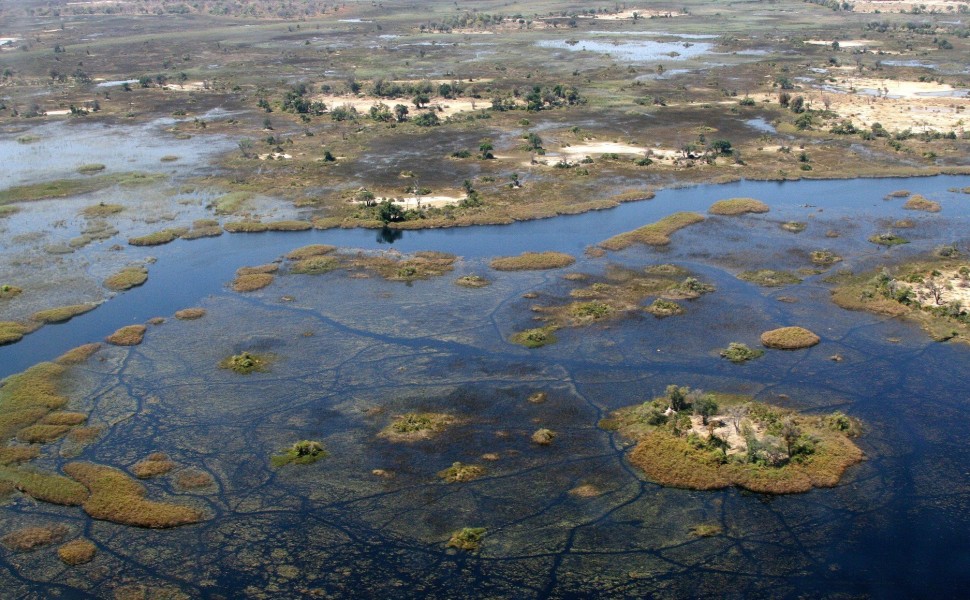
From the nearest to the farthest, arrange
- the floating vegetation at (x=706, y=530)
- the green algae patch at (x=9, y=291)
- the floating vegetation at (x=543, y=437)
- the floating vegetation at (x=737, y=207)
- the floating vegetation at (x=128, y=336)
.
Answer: the floating vegetation at (x=706, y=530) < the floating vegetation at (x=543, y=437) < the floating vegetation at (x=128, y=336) < the green algae patch at (x=9, y=291) < the floating vegetation at (x=737, y=207)

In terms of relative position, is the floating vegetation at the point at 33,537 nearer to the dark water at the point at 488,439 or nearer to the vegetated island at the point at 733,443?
the dark water at the point at 488,439

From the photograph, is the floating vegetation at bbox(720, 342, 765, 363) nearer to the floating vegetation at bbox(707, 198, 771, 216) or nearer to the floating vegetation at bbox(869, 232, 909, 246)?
the floating vegetation at bbox(869, 232, 909, 246)

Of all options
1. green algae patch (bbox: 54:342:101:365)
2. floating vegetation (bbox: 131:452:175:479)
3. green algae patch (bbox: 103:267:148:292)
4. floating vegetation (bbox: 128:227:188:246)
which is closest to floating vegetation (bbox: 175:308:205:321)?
green algae patch (bbox: 54:342:101:365)

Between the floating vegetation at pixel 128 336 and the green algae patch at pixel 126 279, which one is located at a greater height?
the green algae patch at pixel 126 279

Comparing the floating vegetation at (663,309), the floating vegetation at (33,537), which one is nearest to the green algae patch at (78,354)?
the floating vegetation at (33,537)

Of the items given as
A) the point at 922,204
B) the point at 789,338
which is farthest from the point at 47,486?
the point at 922,204

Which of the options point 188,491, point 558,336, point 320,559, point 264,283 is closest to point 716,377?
point 558,336

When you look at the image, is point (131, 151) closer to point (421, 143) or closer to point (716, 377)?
point (421, 143)
